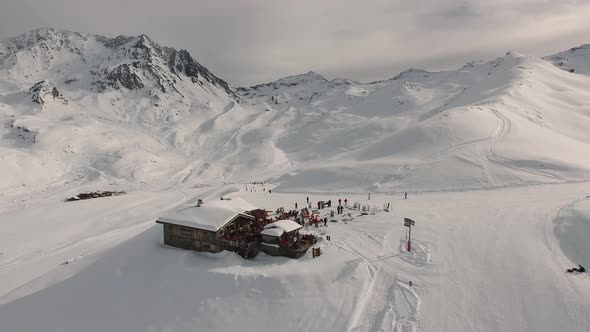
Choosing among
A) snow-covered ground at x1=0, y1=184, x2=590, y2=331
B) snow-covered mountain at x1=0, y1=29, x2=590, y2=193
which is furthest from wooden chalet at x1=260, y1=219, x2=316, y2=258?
snow-covered mountain at x1=0, y1=29, x2=590, y2=193

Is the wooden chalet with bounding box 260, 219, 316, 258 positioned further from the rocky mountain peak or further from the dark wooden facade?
the rocky mountain peak

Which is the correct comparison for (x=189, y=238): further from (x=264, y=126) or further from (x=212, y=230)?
(x=264, y=126)

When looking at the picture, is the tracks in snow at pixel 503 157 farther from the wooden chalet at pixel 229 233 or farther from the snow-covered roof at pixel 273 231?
the snow-covered roof at pixel 273 231

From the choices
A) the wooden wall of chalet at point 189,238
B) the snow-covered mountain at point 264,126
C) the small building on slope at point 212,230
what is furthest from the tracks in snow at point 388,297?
the snow-covered mountain at point 264,126

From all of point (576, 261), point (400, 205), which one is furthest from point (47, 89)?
point (576, 261)

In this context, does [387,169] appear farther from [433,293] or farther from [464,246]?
[433,293]

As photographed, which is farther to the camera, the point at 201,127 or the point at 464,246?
the point at 201,127
